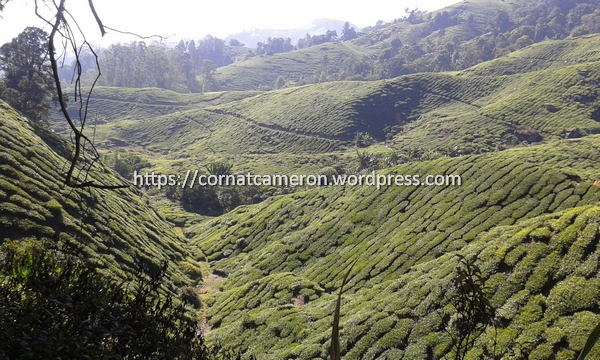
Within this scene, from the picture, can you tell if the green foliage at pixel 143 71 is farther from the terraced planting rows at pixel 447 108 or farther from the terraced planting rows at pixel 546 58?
the terraced planting rows at pixel 546 58

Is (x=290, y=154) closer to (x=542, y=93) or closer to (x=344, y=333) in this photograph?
(x=542, y=93)

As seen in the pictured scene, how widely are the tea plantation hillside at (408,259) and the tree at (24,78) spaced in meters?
28.5

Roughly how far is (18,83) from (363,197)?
49360 mm

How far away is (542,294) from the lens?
43.7 ft

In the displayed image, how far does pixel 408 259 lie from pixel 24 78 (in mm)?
54726

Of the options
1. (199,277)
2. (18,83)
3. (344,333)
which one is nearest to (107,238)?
(199,277)

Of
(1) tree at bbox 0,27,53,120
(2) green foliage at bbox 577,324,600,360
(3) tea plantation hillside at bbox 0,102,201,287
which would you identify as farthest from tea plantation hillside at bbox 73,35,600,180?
(2) green foliage at bbox 577,324,600,360

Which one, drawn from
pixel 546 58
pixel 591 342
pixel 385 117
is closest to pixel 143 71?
pixel 385 117

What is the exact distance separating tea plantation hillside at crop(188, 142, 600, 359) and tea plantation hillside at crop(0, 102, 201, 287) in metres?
5.13

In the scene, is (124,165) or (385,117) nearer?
(124,165)

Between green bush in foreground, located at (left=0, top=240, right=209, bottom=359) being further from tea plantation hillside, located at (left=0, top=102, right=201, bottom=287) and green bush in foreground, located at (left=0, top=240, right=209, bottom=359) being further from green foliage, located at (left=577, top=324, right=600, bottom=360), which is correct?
tea plantation hillside, located at (left=0, top=102, right=201, bottom=287)

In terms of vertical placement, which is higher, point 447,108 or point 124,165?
point 447,108

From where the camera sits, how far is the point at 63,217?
2062cm

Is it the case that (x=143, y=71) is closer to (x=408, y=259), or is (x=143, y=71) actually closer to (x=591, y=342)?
(x=408, y=259)
